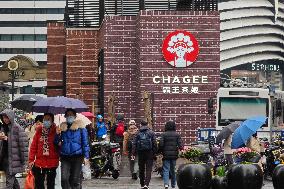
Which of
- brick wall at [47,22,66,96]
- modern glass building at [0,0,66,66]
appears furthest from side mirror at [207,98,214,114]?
modern glass building at [0,0,66,66]

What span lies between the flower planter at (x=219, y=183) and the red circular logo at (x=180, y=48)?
1549 cm

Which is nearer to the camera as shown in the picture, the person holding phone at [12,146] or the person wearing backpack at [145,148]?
the person holding phone at [12,146]

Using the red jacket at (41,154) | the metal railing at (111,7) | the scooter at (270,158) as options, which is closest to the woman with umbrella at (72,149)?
the red jacket at (41,154)

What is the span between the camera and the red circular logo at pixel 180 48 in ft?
106

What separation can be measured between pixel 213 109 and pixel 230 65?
113 meters

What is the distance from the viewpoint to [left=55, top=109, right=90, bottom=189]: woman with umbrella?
619 inches

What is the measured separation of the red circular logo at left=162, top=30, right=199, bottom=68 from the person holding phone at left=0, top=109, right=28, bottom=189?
1720 cm

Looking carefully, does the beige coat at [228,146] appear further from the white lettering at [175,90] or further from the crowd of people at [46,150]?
the white lettering at [175,90]

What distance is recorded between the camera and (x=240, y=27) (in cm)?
14238

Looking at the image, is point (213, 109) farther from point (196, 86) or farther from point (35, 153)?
point (35, 153)

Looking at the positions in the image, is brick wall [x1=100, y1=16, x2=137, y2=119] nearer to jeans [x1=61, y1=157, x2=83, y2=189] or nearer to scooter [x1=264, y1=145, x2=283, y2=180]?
scooter [x1=264, y1=145, x2=283, y2=180]

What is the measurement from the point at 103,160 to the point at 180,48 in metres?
8.81

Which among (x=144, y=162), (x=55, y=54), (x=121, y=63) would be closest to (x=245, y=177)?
(x=144, y=162)

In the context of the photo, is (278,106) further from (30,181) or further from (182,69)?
(30,181)
